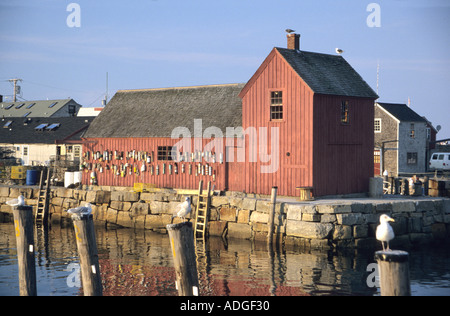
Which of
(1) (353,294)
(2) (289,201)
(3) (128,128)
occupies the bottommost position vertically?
(1) (353,294)

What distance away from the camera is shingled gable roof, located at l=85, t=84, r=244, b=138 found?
108 ft

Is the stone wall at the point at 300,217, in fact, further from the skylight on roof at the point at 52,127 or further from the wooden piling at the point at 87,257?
the skylight on roof at the point at 52,127

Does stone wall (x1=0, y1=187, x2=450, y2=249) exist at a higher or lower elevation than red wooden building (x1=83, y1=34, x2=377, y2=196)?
lower

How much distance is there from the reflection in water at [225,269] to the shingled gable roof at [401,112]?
32.4 meters

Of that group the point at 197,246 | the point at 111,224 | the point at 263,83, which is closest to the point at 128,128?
the point at 111,224

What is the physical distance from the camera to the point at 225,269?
69.2 ft

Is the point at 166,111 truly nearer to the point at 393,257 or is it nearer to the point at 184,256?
the point at 184,256

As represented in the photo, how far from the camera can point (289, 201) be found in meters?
26.8

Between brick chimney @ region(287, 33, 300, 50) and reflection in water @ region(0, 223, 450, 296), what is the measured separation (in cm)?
1093

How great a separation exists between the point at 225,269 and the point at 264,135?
9947 millimetres

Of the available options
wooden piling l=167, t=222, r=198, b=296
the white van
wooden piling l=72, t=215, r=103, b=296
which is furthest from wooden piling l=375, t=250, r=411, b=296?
the white van

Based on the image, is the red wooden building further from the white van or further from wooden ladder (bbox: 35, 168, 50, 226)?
the white van
